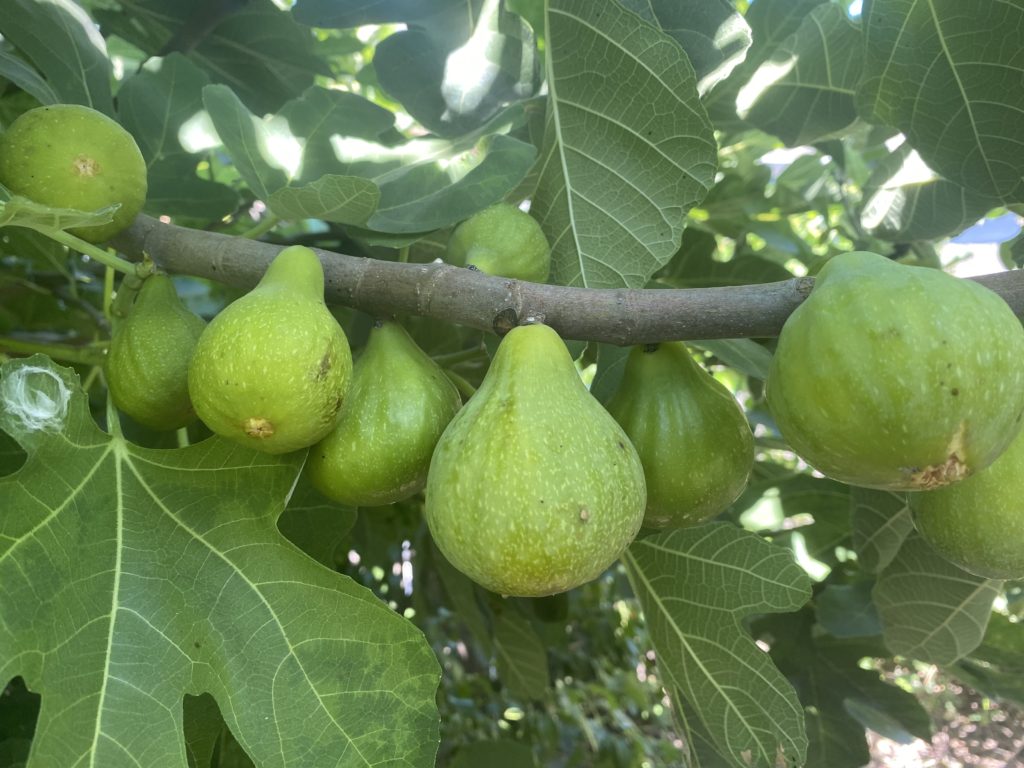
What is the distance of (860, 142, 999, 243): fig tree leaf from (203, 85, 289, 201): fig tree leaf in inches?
48.1

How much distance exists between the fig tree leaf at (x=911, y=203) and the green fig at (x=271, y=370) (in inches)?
49.3

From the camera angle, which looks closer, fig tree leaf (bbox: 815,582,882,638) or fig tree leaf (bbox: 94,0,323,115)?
fig tree leaf (bbox: 94,0,323,115)

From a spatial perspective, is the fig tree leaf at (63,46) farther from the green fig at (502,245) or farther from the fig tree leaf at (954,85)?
the fig tree leaf at (954,85)

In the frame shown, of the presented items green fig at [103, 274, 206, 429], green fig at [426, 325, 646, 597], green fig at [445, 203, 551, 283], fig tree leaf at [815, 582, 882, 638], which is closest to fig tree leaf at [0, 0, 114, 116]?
green fig at [103, 274, 206, 429]

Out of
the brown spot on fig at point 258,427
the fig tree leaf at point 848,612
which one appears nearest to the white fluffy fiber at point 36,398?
the brown spot on fig at point 258,427

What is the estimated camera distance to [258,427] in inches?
33.4

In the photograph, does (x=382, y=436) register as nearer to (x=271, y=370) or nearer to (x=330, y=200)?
(x=271, y=370)

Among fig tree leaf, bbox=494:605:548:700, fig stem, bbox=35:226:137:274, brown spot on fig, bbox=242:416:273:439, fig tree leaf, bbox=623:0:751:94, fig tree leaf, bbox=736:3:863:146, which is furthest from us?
fig tree leaf, bbox=494:605:548:700

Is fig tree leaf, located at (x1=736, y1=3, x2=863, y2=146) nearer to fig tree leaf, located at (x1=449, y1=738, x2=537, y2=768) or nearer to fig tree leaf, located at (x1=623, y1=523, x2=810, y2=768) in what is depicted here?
fig tree leaf, located at (x1=623, y1=523, x2=810, y2=768)

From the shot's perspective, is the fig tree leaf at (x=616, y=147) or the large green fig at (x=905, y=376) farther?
the fig tree leaf at (x=616, y=147)

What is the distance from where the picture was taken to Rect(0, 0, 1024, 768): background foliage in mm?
931

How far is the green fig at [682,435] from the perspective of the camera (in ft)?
3.22

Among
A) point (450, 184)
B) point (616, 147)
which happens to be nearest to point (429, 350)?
point (450, 184)

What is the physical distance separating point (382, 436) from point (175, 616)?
34 centimetres
